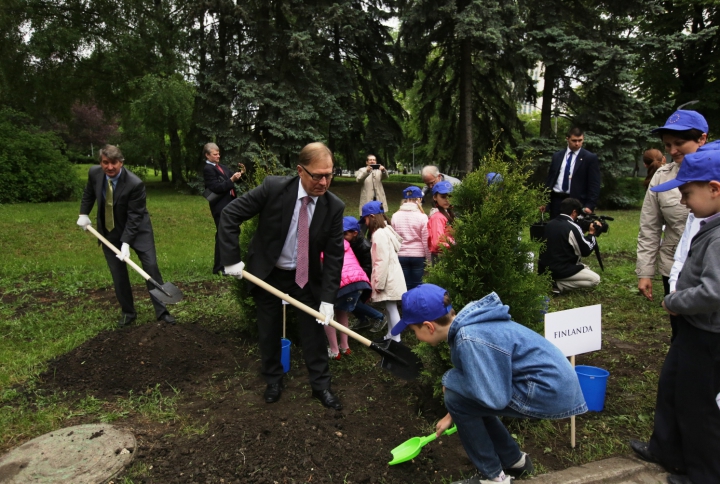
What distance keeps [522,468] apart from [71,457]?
2.75 meters

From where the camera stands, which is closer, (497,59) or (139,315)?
(139,315)

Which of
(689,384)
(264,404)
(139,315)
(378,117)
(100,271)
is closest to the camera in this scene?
(689,384)

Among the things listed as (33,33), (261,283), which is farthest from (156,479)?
(33,33)

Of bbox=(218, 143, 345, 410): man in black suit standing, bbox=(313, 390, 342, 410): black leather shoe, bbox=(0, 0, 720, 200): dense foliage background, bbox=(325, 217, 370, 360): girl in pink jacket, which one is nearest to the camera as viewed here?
bbox=(218, 143, 345, 410): man in black suit standing

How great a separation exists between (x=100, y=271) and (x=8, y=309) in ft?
6.39

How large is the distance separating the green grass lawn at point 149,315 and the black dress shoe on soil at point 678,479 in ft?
1.08

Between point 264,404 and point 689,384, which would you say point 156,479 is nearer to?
point 264,404

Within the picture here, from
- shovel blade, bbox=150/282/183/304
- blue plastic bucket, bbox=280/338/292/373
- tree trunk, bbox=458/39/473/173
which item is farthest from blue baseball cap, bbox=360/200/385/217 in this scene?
tree trunk, bbox=458/39/473/173

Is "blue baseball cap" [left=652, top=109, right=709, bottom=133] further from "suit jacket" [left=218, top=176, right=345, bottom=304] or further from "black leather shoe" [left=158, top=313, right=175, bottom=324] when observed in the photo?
"black leather shoe" [left=158, top=313, right=175, bottom=324]

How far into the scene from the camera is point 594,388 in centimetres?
350

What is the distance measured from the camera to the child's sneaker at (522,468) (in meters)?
2.82

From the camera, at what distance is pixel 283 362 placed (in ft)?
13.6

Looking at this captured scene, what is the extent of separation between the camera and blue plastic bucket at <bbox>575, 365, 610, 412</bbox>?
3.48 metres

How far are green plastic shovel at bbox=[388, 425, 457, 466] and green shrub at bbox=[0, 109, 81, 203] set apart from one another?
17.2m
